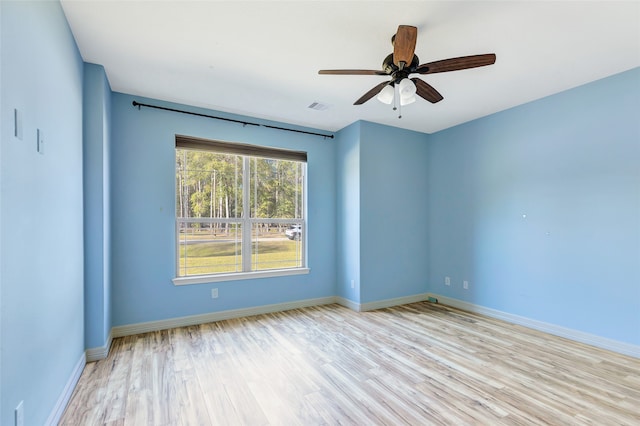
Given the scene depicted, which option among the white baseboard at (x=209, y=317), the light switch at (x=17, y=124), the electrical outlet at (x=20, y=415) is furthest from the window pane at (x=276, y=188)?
the electrical outlet at (x=20, y=415)

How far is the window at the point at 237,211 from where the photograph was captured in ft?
11.8

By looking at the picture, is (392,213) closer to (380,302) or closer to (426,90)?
(380,302)

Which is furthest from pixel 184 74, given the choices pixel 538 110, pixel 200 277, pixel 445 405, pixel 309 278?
pixel 538 110

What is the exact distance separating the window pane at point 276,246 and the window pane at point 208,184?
0.43 metres

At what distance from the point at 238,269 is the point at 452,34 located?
3.41 metres

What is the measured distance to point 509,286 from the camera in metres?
3.62

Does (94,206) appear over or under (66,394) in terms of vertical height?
over

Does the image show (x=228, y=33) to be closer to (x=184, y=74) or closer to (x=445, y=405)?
(x=184, y=74)

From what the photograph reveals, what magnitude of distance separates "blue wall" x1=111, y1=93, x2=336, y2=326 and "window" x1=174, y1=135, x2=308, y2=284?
0.13 meters

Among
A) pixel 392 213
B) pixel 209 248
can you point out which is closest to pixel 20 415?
pixel 209 248

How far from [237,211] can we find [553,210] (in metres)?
3.78

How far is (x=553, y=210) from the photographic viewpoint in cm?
323

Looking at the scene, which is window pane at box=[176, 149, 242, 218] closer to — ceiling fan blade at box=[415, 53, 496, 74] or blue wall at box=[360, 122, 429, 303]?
blue wall at box=[360, 122, 429, 303]

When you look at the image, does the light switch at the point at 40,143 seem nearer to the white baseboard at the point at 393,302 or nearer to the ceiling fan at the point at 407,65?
the ceiling fan at the point at 407,65
